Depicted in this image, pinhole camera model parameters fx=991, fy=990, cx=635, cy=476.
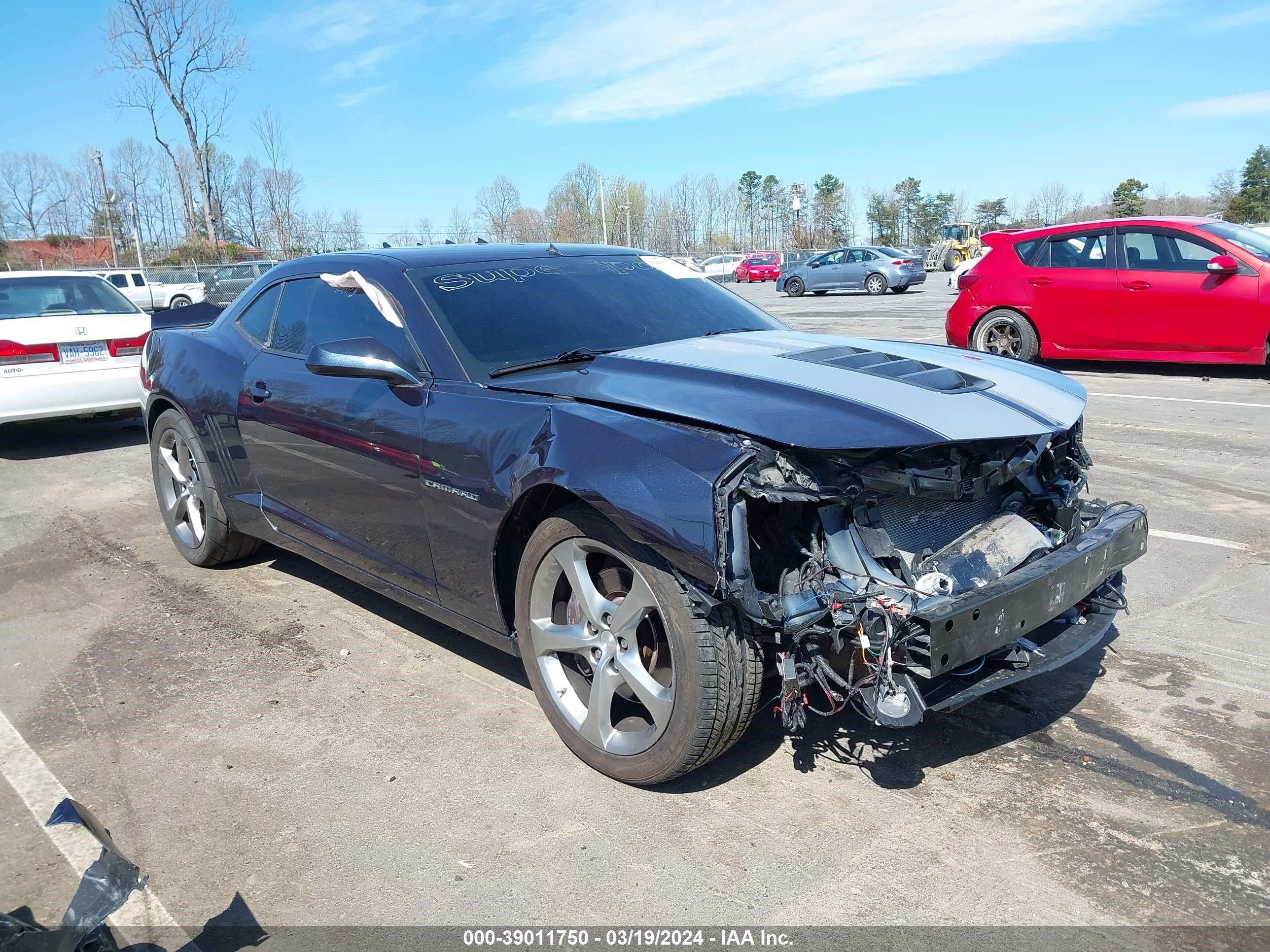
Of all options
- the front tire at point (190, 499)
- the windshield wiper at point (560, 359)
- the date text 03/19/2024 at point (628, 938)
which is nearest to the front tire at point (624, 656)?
the date text 03/19/2024 at point (628, 938)

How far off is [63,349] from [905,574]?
8.04m

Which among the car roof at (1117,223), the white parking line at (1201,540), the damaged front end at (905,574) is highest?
the car roof at (1117,223)

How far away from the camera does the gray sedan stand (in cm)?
2847

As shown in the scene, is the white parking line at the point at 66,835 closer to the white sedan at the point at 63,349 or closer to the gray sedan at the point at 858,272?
the white sedan at the point at 63,349

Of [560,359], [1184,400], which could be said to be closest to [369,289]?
[560,359]

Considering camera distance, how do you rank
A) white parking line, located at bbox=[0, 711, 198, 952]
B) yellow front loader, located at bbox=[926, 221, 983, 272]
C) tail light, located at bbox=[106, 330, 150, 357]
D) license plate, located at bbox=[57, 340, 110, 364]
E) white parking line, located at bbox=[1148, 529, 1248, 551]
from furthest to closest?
1. yellow front loader, located at bbox=[926, 221, 983, 272]
2. tail light, located at bbox=[106, 330, 150, 357]
3. license plate, located at bbox=[57, 340, 110, 364]
4. white parking line, located at bbox=[1148, 529, 1248, 551]
5. white parking line, located at bbox=[0, 711, 198, 952]

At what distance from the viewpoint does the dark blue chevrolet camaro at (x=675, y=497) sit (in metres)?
2.68

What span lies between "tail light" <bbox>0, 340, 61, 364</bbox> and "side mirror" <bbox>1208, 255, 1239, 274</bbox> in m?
Answer: 10.6

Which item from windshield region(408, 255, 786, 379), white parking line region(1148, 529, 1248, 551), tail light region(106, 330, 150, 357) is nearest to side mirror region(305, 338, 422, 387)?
windshield region(408, 255, 786, 379)

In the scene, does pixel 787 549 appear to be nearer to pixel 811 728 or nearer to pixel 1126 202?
pixel 811 728

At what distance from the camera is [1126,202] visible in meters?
59.8

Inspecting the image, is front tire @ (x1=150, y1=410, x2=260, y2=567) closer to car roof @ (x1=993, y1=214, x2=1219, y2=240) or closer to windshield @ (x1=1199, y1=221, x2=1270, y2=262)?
car roof @ (x1=993, y1=214, x2=1219, y2=240)

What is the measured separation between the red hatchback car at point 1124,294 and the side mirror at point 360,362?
704 cm

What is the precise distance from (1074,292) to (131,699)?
9.82 metres
